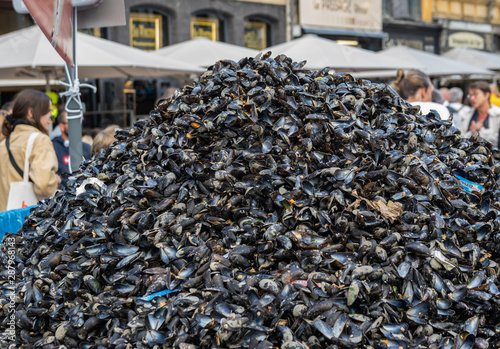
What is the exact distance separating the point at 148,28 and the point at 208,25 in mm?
1973

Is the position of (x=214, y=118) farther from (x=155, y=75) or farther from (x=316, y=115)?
(x=155, y=75)

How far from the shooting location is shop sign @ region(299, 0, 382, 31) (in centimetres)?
1603

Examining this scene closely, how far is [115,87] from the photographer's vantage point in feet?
38.1

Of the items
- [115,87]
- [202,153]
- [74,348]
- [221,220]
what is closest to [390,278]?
[221,220]

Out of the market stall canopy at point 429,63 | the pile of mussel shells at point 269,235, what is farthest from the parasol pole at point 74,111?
the market stall canopy at point 429,63

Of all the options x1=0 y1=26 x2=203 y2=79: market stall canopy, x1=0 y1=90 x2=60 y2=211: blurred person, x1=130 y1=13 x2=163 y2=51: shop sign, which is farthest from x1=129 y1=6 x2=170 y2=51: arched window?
x1=0 y1=90 x2=60 y2=211: blurred person

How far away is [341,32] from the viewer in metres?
16.8

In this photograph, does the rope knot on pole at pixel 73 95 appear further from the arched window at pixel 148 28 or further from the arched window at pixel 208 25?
the arched window at pixel 208 25

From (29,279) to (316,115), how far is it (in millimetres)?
1107

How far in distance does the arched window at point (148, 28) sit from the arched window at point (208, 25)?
82 cm

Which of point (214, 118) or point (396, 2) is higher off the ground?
point (396, 2)

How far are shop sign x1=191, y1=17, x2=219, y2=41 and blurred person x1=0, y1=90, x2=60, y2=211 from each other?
33.3 feet

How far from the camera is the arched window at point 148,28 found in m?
12.4

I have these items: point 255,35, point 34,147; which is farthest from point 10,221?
point 255,35
